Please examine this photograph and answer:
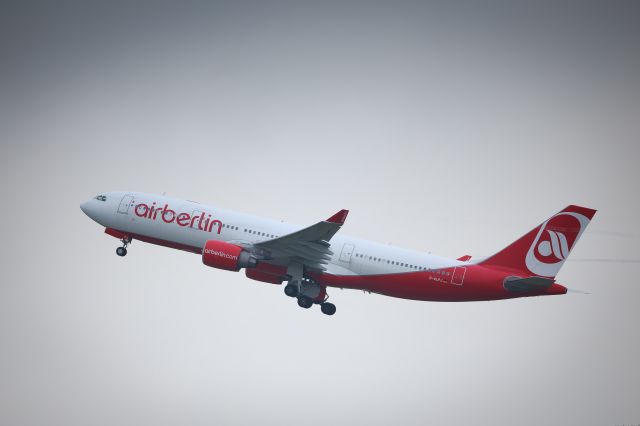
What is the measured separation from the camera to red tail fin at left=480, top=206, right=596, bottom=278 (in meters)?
57.7

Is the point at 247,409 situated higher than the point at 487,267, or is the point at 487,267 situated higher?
the point at 487,267

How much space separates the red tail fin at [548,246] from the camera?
57.7 m

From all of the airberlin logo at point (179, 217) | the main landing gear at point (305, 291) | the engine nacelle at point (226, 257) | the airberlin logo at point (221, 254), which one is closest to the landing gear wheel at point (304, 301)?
the main landing gear at point (305, 291)

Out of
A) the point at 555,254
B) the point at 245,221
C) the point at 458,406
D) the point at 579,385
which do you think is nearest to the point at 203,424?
the point at 458,406

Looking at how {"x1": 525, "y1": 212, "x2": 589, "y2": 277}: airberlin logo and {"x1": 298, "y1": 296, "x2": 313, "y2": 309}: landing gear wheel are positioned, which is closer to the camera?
{"x1": 525, "y1": 212, "x2": 589, "y2": 277}: airberlin logo

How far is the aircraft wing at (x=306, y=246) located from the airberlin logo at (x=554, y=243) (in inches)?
509

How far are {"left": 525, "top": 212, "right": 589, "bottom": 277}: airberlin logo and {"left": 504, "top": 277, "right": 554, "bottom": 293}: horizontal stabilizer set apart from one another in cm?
216

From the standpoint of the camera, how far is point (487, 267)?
58.4 m

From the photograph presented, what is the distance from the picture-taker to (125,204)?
209 ft

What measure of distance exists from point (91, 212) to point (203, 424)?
44850mm

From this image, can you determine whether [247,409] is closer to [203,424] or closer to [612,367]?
[203,424]

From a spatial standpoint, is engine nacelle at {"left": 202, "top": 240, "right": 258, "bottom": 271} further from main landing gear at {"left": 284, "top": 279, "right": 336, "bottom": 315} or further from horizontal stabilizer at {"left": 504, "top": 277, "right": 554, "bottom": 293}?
horizontal stabilizer at {"left": 504, "top": 277, "right": 554, "bottom": 293}

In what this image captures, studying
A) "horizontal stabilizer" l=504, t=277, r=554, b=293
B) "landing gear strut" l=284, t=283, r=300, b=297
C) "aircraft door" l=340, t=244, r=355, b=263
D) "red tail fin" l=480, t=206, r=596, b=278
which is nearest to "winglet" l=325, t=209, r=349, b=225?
"aircraft door" l=340, t=244, r=355, b=263

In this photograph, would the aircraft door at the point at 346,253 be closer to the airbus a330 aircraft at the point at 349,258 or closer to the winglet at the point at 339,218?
the airbus a330 aircraft at the point at 349,258
